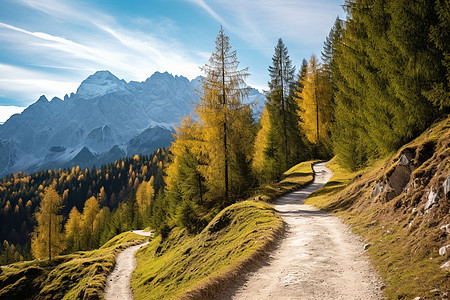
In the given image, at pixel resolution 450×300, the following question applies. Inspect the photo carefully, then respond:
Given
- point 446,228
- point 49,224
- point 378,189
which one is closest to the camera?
point 446,228

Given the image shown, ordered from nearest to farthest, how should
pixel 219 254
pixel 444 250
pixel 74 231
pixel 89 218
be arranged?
pixel 444 250, pixel 219 254, pixel 74 231, pixel 89 218

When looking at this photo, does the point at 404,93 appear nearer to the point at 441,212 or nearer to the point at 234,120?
the point at 441,212

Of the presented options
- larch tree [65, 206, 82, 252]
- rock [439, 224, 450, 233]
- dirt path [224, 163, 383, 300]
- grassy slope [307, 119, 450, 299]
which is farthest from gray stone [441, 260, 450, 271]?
larch tree [65, 206, 82, 252]

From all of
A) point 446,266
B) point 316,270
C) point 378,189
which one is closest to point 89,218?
point 378,189

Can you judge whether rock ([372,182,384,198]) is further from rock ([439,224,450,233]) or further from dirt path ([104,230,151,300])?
dirt path ([104,230,151,300])

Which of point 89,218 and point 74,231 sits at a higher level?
point 89,218

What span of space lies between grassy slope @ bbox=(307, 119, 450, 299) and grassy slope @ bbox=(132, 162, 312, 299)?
4339 mm

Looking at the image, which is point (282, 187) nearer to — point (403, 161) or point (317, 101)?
point (403, 161)

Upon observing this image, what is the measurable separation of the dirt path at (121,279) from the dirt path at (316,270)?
59.6ft

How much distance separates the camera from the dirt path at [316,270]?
7352mm

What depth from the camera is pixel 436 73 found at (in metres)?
13.1

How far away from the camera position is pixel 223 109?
23234 millimetres

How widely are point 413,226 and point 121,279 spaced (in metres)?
29.9

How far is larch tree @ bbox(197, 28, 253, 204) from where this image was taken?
23.2 m
